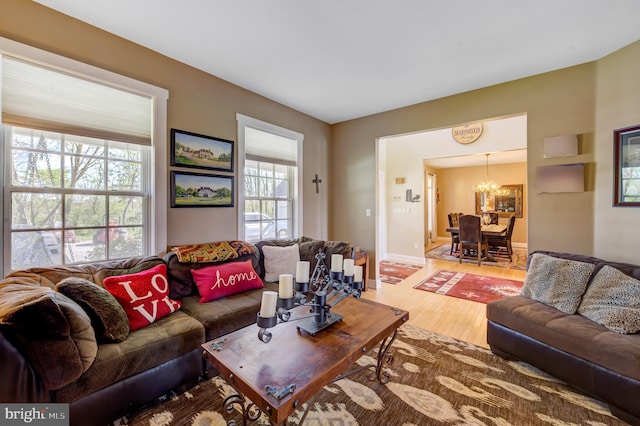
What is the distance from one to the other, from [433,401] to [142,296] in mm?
2190

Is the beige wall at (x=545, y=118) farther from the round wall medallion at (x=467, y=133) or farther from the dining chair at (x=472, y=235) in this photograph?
the dining chair at (x=472, y=235)

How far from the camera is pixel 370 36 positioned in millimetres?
2266

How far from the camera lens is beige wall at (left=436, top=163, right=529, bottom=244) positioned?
788 centimetres

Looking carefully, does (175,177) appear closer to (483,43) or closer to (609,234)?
(483,43)

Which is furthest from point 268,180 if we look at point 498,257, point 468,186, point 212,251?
point 468,186

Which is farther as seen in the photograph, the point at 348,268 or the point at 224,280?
the point at 224,280

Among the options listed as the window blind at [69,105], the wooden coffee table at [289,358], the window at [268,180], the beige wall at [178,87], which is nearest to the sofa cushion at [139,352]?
the wooden coffee table at [289,358]

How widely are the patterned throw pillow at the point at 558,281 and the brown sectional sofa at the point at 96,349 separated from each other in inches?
99.0

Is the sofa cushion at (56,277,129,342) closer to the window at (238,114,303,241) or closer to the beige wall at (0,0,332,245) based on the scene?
the beige wall at (0,0,332,245)

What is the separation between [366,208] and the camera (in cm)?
433

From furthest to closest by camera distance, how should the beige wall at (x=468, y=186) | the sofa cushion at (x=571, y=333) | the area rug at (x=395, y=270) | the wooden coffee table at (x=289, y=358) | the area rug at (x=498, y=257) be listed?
the beige wall at (x=468, y=186) < the area rug at (x=498, y=257) < the area rug at (x=395, y=270) < the sofa cushion at (x=571, y=333) < the wooden coffee table at (x=289, y=358)

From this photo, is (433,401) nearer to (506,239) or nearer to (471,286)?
(471,286)

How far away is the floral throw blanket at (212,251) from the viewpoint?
2.45 m

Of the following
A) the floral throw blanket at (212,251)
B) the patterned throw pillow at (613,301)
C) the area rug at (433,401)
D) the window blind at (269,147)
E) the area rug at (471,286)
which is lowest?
the area rug at (433,401)
